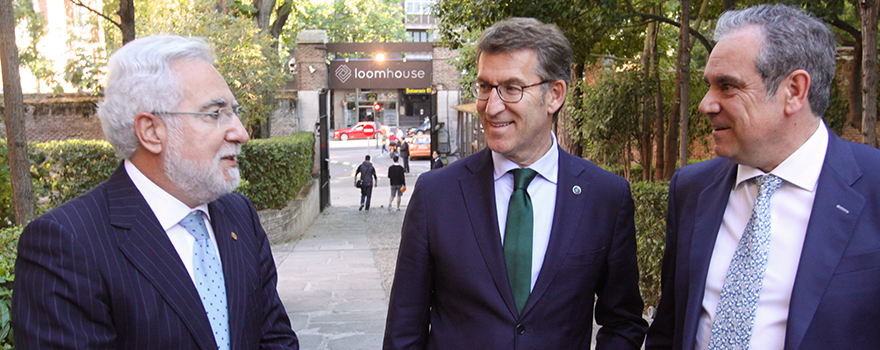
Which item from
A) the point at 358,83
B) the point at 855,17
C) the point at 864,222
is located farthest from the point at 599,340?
the point at 358,83

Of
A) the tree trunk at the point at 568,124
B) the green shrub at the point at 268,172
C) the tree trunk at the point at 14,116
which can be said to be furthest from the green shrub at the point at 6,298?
the tree trunk at the point at 568,124

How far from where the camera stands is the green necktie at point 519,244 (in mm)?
2035

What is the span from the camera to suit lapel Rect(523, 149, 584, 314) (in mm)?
2008

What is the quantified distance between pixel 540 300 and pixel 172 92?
1.22 m

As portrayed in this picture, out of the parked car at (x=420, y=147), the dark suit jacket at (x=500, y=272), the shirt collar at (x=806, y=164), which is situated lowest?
the parked car at (x=420, y=147)

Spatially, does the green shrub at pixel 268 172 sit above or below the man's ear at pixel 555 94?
below

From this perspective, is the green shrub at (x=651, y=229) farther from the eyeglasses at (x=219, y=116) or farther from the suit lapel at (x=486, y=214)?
the eyeglasses at (x=219, y=116)

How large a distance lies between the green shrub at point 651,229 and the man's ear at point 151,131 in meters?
3.97

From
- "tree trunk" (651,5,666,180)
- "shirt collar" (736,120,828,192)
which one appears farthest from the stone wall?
"shirt collar" (736,120,828,192)

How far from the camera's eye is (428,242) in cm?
216

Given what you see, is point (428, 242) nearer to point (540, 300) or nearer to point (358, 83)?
point (540, 300)

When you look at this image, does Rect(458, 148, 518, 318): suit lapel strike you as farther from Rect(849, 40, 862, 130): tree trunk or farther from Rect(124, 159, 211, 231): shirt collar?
Rect(849, 40, 862, 130): tree trunk

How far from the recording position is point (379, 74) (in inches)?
987

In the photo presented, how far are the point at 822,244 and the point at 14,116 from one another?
179 inches
